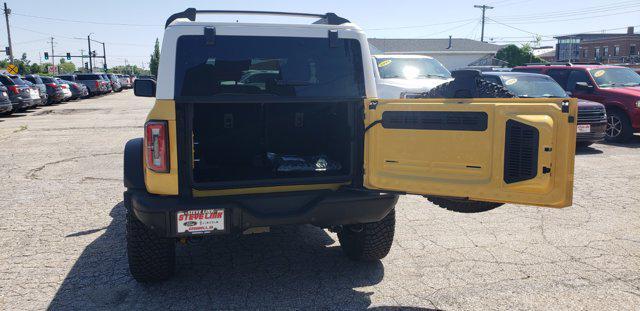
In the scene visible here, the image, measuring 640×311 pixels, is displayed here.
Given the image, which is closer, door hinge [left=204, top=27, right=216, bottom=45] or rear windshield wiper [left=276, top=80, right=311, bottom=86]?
door hinge [left=204, top=27, right=216, bottom=45]

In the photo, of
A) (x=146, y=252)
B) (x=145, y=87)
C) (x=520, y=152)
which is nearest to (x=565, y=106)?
(x=520, y=152)

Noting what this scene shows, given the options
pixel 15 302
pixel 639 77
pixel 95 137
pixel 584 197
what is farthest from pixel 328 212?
pixel 639 77

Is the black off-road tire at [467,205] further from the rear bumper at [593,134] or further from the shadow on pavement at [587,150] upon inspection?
the shadow on pavement at [587,150]

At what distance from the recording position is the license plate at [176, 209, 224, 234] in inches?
133

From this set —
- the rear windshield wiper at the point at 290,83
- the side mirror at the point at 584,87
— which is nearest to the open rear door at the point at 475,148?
the rear windshield wiper at the point at 290,83

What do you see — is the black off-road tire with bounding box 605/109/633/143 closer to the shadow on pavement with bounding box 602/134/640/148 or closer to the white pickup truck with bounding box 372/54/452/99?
the shadow on pavement with bounding box 602/134/640/148

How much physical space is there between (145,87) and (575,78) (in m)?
10.9

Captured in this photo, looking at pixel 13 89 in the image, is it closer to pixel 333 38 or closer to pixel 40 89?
pixel 40 89

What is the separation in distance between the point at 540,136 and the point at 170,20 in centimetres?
273

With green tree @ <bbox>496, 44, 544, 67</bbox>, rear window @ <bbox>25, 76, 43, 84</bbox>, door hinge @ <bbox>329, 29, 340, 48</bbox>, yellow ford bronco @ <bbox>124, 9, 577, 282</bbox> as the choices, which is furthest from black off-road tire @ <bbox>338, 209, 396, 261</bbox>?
green tree @ <bbox>496, 44, 544, 67</bbox>

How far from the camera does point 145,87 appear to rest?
4.29 meters

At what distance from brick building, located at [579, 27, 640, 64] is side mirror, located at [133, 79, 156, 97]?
69.8 m

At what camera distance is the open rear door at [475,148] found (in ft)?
10.1

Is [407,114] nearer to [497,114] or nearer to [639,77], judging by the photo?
[497,114]
